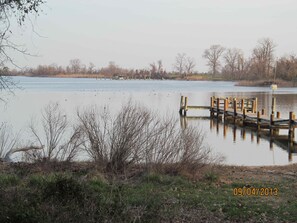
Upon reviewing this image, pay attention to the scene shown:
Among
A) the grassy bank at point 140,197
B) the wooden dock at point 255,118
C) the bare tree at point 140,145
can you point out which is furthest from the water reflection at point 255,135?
the grassy bank at point 140,197

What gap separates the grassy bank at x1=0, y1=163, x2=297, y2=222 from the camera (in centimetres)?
557

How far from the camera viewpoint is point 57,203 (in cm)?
593

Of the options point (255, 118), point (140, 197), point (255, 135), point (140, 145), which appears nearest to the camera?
point (140, 197)

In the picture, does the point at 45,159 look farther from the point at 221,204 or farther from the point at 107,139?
the point at 221,204

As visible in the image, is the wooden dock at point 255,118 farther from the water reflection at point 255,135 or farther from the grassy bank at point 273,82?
the grassy bank at point 273,82
